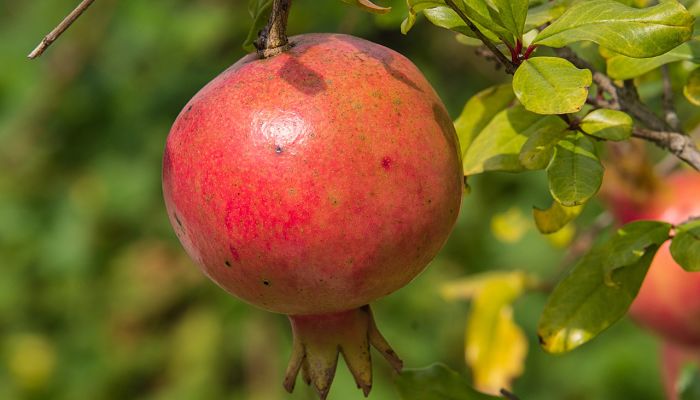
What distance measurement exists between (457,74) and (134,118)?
93 centimetres

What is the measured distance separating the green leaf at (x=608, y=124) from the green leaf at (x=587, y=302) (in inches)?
6.6

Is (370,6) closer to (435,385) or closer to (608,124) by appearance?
(608,124)

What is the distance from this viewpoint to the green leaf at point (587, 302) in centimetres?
104

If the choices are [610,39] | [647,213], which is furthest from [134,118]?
[610,39]

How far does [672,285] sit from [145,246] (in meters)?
1.76

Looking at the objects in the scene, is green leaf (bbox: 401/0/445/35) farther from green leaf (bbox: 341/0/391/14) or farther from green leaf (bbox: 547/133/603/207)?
green leaf (bbox: 547/133/603/207)

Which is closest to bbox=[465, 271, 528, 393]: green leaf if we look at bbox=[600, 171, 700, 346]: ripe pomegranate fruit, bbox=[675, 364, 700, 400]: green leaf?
bbox=[600, 171, 700, 346]: ripe pomegranate fruit

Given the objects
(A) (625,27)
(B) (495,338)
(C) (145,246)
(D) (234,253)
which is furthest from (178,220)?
(C) (145,246)

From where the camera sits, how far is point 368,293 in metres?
0.91

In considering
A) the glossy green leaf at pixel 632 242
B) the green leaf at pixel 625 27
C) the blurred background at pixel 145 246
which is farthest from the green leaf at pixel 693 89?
the blurred background at pixel 145 246

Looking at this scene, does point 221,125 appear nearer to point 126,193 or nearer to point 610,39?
point 610,39

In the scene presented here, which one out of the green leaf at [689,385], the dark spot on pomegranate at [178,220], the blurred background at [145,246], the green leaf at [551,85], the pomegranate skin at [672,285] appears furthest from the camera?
the blurred background at [145,246]

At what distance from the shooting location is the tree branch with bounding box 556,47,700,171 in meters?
0.99

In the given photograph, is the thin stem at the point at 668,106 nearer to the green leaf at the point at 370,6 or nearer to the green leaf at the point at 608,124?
the green leaf at the point at 608,124
